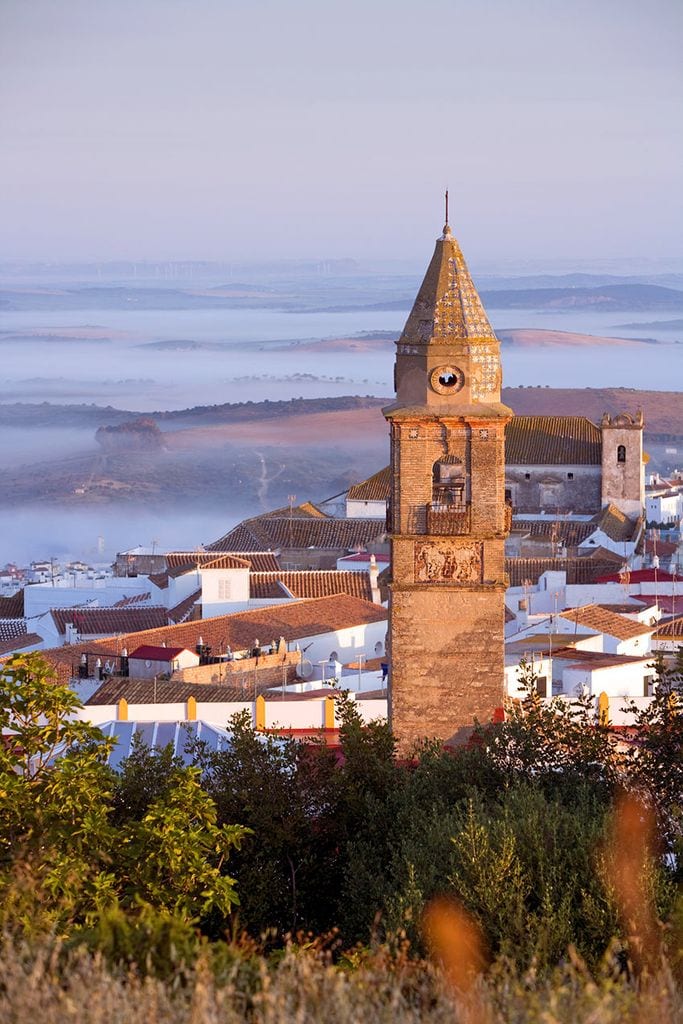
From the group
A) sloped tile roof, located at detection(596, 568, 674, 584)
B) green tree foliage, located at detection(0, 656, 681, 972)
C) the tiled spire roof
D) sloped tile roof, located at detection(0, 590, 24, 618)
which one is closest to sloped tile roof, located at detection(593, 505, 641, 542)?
sloped tile roof, located at detection(596, 568, 674, 584)

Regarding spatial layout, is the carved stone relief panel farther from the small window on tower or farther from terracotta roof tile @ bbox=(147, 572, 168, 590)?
terracotta roof tile @ bbox=(147, 572, 168, 590)

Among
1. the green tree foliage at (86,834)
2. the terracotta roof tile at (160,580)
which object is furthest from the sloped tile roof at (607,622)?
the green tree foliage at (86,834)

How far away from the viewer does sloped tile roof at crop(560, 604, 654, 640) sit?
34594mm

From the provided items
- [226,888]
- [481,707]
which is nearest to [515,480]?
[481,707]

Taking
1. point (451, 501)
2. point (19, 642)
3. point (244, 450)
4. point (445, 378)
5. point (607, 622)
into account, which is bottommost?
point (19, 642)

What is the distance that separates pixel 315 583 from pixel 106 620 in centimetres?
625

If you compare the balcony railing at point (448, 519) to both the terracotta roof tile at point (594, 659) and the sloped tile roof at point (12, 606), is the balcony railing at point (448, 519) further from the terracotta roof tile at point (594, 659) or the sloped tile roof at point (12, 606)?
the sloped tile roof at point (12, 606)

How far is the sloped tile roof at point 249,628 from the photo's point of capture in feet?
112

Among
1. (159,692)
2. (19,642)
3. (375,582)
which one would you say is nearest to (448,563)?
(159,692)

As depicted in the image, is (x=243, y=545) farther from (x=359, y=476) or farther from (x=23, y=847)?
(x=359, y=476)

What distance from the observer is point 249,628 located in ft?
122

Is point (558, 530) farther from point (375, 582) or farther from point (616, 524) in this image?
point (375, 582)

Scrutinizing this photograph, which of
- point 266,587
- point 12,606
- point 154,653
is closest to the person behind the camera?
point 154,653

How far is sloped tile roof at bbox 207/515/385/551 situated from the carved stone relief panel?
3057 centimetres
